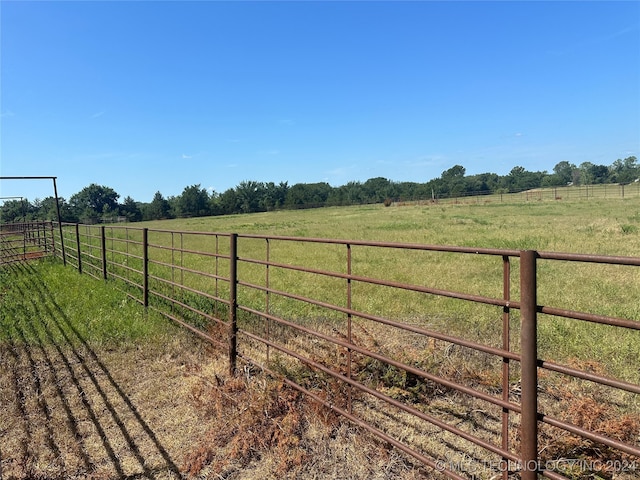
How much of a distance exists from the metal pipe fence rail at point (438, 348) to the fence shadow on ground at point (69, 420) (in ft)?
3.53

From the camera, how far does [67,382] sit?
3.93 metres

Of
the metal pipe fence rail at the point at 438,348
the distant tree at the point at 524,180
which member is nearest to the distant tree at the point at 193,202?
the distant tree at the point at 524,180

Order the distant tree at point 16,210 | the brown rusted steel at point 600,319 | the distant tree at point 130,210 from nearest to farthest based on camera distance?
the brown rusted steel at point 600,319 < the distant tree at point 16,210 < the distant tree at point 130,210

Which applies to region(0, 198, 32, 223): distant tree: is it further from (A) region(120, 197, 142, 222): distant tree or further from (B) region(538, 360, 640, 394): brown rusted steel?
(A) region(120, 197, 142, 222): distant tree

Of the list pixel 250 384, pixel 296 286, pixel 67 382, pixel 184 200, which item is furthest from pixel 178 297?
pixel 184 200

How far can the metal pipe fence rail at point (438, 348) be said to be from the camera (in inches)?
68.3

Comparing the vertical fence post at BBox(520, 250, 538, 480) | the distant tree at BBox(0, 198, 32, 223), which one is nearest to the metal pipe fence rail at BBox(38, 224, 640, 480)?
the vertical fence post at BBox(520, 250, 538, 480)

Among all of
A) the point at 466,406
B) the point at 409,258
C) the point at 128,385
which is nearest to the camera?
the point at 466,406

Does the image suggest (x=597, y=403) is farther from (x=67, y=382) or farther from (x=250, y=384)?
(x=67, y=382)

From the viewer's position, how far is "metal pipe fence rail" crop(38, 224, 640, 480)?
1.73 metres

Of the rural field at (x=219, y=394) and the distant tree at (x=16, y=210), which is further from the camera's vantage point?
the distant tree at (x=16, y=210)

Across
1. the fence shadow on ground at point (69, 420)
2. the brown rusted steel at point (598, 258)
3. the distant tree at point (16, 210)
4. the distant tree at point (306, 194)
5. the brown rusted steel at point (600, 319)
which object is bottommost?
the fence shadow on ground at point (69, 420)

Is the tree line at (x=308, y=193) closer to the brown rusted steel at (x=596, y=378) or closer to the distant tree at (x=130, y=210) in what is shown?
the distant tree at (x=130, y=210)

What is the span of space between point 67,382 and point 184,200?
96.9m
